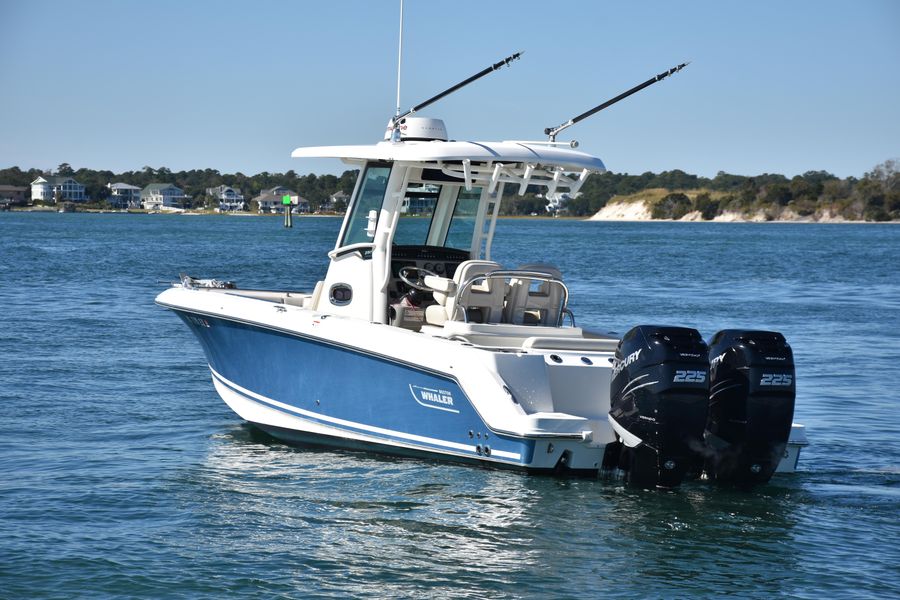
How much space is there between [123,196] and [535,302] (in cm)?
18709

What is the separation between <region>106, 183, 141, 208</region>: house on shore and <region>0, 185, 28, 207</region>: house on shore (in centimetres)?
1293

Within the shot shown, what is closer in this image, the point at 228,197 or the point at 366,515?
the point at 366,515

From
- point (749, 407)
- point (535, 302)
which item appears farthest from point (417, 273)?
point (749, 407)

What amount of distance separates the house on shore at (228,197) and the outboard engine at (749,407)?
548 ft

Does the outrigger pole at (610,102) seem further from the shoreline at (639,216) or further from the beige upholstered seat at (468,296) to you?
the shoreline at (639,216)

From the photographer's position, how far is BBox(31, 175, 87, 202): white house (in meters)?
178

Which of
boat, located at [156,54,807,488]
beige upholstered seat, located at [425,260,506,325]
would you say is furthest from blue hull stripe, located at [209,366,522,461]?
beige upholstered seat, located at [425,260,506,325]

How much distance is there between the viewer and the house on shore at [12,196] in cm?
18150

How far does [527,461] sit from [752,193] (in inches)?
6065

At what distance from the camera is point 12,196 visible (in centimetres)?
18338

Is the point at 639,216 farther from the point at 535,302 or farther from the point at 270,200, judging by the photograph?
the point at 535,302

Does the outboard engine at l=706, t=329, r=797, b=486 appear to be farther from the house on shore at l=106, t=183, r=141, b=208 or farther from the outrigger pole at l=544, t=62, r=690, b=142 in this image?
the house on shore at l=106, t=183, r=141, b=208

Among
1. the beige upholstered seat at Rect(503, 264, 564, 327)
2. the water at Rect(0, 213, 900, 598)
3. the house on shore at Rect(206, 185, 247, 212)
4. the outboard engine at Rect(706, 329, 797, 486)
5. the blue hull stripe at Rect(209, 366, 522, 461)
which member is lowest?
the water at Rect(0, 213, 900, 598)

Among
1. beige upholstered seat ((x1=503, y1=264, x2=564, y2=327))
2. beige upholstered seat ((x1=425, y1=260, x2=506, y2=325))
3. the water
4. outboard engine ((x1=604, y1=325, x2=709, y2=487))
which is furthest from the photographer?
beige upholstered seat ((x1=503, y1=264, x2=564, y2=327))
